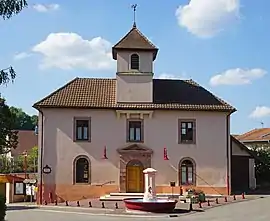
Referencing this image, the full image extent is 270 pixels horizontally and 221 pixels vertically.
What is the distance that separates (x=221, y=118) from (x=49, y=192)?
46.5ft

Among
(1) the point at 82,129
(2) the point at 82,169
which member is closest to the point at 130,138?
(1) the point at 82,129

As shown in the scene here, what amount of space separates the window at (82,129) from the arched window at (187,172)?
7.45m

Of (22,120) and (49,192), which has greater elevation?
(22,120)

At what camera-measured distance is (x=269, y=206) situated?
3303 centimetres

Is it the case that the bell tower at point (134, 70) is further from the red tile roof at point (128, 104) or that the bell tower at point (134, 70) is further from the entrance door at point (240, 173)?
the entrance door at point (240, 173)

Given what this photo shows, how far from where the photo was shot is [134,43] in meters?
43.1

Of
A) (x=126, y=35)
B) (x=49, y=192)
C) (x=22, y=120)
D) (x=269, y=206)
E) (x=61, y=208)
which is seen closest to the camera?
(x=269, y=206)

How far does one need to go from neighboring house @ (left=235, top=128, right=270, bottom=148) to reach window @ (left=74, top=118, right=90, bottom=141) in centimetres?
2719

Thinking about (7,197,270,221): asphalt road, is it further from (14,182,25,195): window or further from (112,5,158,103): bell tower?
(14,182,25,195): window

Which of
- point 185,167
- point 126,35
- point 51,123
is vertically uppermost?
point 126,35

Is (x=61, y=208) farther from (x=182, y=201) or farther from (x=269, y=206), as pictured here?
(x=269, y=206)

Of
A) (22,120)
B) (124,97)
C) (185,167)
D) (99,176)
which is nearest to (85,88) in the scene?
(124,97)

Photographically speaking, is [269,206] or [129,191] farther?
[129,191]

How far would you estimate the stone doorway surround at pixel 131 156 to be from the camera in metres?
41.0
